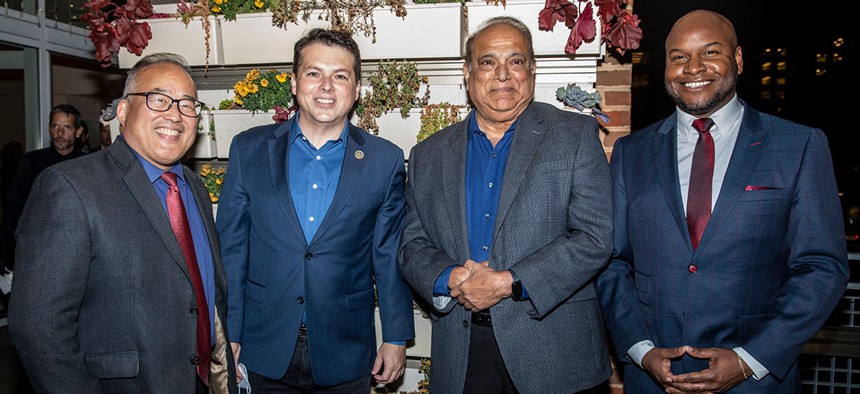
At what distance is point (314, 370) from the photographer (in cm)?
226

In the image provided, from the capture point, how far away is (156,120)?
1896mm

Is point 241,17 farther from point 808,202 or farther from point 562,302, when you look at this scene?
point 808,202

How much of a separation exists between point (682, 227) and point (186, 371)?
1.86 metres

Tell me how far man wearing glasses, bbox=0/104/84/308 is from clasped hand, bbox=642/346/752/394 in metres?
4.83

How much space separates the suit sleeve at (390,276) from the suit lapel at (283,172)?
339mm

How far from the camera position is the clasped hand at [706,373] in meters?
1.91

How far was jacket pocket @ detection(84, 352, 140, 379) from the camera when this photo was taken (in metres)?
1.65

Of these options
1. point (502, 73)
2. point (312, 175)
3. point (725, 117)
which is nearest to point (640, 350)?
point (725, 117)

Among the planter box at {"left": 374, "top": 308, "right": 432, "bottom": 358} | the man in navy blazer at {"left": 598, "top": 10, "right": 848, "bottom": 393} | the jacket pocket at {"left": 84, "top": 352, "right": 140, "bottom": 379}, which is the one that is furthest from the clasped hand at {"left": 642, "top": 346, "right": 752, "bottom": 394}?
the jacket pocket at {"left": 84, "top": 352, "right": 140, "bottom": 379}

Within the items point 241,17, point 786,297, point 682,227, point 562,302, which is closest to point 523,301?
point 562,302

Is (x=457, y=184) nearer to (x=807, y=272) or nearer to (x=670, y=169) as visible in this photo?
(x=670, y=169)

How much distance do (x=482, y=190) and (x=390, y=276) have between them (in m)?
0.58

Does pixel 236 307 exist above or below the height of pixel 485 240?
below

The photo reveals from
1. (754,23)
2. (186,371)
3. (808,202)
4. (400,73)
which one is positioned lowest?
(186,371)
